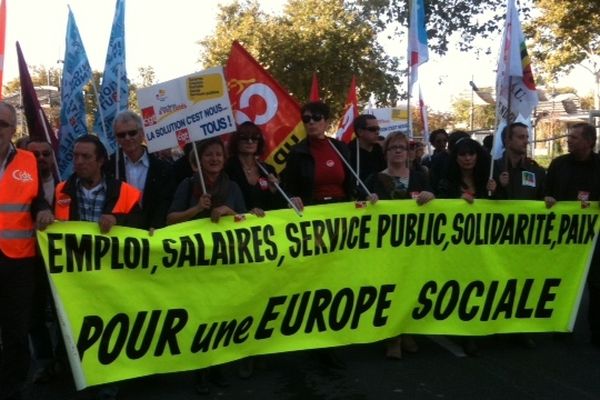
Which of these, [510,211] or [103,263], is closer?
[103,263]

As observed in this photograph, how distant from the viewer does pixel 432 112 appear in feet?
236

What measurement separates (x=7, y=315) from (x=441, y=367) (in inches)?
117

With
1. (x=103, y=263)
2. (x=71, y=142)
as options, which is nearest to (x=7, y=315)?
(x=103, y=263)

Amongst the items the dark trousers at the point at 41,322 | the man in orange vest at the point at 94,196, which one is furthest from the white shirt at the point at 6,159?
the dark trousers at the point at 41,322

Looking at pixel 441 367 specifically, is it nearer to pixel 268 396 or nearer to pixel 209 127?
pixel 268 396

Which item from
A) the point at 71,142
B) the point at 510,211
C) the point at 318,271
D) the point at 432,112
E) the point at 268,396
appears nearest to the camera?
the point at 268,396

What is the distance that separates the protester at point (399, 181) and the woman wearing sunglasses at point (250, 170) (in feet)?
2.74

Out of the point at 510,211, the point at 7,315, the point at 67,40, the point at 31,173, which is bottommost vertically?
the point at 7,315

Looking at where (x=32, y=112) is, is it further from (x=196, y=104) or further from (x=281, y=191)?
(x=281, y=191)

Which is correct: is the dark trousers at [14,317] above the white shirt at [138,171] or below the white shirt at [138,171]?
below

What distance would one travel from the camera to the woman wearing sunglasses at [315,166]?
18.0 ft

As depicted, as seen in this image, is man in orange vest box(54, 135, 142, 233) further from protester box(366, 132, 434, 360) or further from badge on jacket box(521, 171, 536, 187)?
badge on jacket box(521, 171, 536, 187)

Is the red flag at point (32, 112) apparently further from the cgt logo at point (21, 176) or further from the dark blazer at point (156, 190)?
the cgt logo at point (21, 176)

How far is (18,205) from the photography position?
Answer: 13.5 ft
